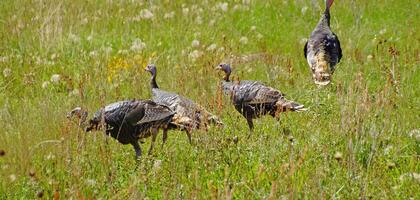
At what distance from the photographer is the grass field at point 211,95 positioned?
21.3 feet

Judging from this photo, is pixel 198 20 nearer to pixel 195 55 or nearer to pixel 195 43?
pixel 195 43

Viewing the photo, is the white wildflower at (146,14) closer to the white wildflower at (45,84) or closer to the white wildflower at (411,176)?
the white wildflower at (45,84)

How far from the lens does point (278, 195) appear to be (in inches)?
233

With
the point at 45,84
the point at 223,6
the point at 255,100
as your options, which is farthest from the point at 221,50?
the point at 255,100

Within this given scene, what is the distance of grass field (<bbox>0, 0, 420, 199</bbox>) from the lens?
255 inches

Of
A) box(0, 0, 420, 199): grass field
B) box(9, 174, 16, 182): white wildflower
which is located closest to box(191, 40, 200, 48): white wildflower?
box(0, 0, 420, 199): grass field

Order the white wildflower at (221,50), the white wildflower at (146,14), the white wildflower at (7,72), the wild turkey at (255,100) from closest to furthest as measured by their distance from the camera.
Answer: the wild turkey at (255,100)
the white wildflower at (7,72)
the white wildflower at (221,50)
the white wildflower at (146,14)

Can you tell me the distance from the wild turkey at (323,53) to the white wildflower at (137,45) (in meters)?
2.77

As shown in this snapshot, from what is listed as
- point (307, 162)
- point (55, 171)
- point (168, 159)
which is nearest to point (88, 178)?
point (55, 171)

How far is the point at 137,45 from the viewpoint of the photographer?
12586 millimetres

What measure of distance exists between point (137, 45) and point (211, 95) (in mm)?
3061

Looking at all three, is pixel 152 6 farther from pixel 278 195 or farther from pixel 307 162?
pixel 278 195

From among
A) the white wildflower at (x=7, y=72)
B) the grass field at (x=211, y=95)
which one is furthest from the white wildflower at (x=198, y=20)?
the white wildflower at (x=7, y=72)

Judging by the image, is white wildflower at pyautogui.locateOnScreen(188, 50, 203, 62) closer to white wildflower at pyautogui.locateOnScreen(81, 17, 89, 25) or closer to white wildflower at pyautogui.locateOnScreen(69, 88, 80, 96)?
white wildflower at pyautogui.locateOnScreen(69, 88, 80, 96)
